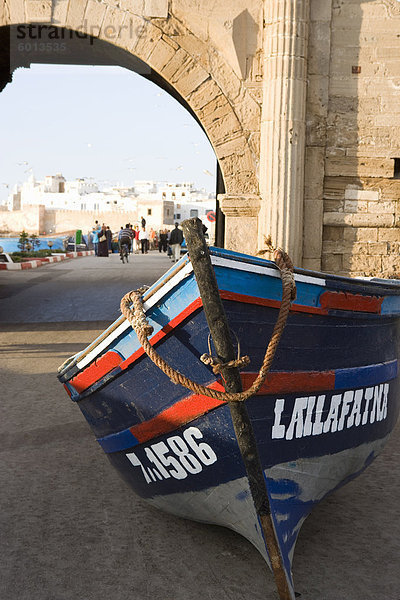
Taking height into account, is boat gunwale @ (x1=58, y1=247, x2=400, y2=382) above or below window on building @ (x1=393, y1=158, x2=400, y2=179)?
below

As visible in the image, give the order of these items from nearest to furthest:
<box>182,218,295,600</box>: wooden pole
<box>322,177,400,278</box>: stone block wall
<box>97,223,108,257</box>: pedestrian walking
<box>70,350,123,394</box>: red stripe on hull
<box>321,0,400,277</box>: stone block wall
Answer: <box>182,218,295,600</box>: wooden pole → <box>70,350,123,394</box>: red stripe on hull → <box>321,0,400,277</box>: stone block wall → <box>322,177,400,278</box>: stone block wall → <box>97,223,108,257</box>: pedestrian walking

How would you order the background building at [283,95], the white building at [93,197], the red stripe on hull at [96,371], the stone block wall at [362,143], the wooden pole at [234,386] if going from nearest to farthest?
the wooden pole at [234,386] → the red stripe on hull at [96,371] → the background building at [283,95] → the stone block wall at [362,143] → the white building at [93,197]

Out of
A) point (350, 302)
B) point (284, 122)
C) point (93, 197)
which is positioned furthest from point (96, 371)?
point (93, 197)

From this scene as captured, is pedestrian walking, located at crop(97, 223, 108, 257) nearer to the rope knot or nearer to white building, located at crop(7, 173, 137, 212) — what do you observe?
the rope knot

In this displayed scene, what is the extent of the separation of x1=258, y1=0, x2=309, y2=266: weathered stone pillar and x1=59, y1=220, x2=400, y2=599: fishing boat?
4699 mm

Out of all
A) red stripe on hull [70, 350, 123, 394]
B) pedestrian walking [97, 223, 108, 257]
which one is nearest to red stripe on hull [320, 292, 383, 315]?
red stripe on hull [70, 350, 123, 394]

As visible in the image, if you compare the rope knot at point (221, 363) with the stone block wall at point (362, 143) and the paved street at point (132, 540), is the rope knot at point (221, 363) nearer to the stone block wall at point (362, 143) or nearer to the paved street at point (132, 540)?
the paved street at point (132, 540)

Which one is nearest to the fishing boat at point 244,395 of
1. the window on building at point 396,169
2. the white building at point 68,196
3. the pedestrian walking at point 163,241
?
the window on building at point 396,169

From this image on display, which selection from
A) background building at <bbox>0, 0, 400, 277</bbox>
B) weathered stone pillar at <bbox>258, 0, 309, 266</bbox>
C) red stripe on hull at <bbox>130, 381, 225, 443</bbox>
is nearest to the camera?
red stripe on hull at <bbox>130, 381, 225, 443</bbox>

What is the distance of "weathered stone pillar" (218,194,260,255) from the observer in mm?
7850

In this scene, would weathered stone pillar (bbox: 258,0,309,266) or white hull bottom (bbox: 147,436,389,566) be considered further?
weathered stone pillar (bbox: 258,0,309,266)

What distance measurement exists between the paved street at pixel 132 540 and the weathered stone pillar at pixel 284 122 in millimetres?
3515

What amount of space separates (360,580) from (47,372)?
4.68 m

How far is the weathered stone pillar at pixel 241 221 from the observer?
7.85m
